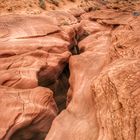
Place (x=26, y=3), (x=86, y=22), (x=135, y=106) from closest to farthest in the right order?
1. (x=135, y=106)
2. (x=26, y=3)
3. (x=86, y=22)

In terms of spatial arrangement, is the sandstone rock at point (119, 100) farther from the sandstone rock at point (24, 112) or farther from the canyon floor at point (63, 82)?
the sandstone rock at point (24, 112)

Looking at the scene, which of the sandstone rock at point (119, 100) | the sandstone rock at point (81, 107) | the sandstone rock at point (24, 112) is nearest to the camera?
the sandstone rock at point (119, 100)

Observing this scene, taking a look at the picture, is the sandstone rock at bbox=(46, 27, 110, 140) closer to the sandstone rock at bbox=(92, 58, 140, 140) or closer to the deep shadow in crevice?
the sandstone rock at bbox=(92, 58, 140, 140)

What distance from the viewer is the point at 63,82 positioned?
16.8 m

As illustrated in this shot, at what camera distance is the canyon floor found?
7.89 m

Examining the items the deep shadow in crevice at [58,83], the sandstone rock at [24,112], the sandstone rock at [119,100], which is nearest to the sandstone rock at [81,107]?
the sandstone rock at [119,100]

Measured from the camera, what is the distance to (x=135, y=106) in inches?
281

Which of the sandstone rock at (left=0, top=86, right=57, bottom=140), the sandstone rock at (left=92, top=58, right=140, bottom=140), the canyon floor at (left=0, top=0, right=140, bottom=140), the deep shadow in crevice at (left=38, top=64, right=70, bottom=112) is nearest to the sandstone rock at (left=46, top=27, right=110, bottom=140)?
the canyon floor at (left=0, top=0, right=140, bottom=140)

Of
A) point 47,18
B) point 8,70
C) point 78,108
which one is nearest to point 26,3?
point 47,18

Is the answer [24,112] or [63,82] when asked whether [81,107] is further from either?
[63,82]

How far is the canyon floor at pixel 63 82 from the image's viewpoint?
7891mm

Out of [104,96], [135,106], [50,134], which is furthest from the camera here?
[50,134]

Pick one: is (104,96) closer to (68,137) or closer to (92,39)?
(68,137)

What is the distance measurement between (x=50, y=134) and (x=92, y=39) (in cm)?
940
